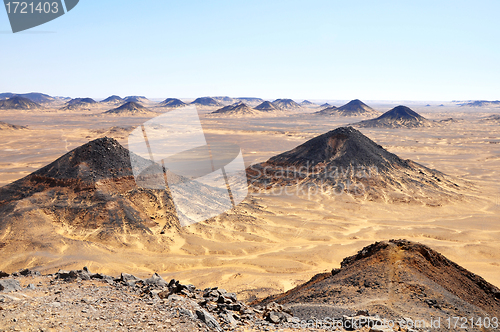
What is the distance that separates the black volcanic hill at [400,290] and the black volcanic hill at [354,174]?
19199mm

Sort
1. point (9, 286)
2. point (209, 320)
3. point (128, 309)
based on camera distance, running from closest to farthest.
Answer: point (209, 320) < point (128, 309) < point (9, 286)

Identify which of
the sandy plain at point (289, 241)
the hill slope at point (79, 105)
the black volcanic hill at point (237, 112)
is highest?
the hill slope at point (79, 105)

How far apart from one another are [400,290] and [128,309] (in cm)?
736

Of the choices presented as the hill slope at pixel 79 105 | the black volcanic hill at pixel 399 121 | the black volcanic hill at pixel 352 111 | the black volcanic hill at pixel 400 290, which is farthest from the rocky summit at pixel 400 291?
the hill slope at pixel 79 105

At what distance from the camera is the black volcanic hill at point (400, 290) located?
8.33 meters

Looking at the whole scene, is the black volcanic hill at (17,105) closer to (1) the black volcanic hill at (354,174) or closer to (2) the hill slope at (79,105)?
(2) the hill slope at (79,105)

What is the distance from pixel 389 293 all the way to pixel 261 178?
1048 inches

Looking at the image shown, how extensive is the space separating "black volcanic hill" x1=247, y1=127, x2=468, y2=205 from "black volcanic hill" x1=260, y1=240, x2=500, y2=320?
756 inches

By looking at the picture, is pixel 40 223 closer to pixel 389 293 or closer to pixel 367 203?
pixel 389 293

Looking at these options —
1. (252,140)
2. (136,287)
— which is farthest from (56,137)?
(136,287)

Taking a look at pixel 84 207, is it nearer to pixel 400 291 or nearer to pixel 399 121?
pixel 400 291

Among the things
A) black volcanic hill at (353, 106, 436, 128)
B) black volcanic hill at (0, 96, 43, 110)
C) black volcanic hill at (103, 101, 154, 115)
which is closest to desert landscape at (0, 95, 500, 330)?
black volcanic hill at (353, 106, 436, 128)

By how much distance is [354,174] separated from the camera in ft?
108

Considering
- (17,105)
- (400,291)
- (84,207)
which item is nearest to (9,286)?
(400,291)
